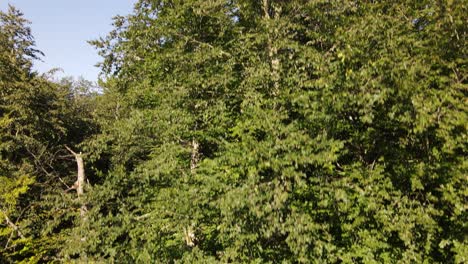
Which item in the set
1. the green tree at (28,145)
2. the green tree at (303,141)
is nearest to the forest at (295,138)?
the green tree at (303,141)

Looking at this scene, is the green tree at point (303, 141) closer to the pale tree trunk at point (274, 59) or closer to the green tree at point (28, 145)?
the pale tree trunk at point (274, 59)

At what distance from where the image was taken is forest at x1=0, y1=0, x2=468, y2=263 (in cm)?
689

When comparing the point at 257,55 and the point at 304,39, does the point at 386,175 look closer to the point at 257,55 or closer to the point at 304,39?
the point at 257,55

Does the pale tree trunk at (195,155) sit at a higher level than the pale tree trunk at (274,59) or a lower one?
lower

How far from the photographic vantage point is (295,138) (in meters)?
7.12

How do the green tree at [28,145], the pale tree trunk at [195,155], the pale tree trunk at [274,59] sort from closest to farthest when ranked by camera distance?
1. the pale tree trunk at [274,59]
2. the pale tree trunk at [195,155]
3. the green tree at [28,145]

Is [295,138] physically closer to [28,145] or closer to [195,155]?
[195,155]

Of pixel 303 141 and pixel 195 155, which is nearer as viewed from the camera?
pixel 303 141

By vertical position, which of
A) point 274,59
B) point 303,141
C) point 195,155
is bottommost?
point 195,155

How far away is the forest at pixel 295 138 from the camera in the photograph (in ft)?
22.6

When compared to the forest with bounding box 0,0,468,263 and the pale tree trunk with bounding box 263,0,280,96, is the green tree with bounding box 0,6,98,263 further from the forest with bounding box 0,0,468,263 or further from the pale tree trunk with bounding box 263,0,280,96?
the pale tree trunk with bounding box 263,0,280,96

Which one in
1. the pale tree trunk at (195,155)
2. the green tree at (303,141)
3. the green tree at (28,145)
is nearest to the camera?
the green tree at (303,141)

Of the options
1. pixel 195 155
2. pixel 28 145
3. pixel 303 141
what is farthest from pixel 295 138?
pixel 28 145

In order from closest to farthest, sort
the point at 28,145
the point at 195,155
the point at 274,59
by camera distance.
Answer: the point at 274,59 → the point at 195,155 → the point at 28,145
